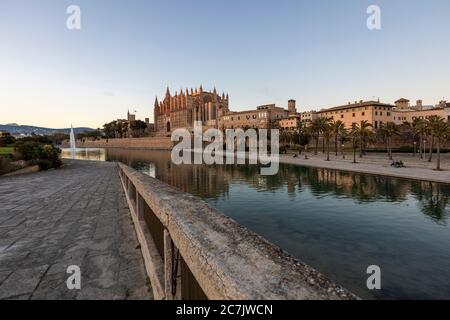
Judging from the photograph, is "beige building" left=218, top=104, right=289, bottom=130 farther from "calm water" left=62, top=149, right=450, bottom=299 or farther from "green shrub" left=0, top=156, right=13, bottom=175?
"green shrub" left=0, top=156, right=13, bottom=175

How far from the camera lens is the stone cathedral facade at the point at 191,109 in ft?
458

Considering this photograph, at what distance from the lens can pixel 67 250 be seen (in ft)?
22.6

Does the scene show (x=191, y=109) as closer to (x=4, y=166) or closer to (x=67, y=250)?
(x=4, y=166)

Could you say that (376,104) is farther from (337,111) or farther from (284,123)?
(284,123)

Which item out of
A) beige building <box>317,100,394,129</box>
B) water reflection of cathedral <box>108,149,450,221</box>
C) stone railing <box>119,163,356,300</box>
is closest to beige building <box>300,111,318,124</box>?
beige building <box>317,100,394,129</box>

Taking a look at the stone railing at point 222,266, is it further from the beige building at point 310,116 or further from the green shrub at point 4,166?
the beige building at point 310,116

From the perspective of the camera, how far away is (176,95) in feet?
537

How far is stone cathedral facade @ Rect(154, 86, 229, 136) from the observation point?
13975 centimetres

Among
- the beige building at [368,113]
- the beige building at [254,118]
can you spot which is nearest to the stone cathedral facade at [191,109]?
the beige building at [254,118]

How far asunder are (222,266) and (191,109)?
149 meters

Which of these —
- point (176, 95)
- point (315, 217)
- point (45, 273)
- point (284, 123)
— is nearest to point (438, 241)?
point (315, 217)

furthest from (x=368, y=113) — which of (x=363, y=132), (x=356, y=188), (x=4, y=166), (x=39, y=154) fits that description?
(x=4, y=166)

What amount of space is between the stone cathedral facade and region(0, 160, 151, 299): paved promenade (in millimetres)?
117474

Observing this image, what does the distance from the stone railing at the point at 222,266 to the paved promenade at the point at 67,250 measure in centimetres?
133
